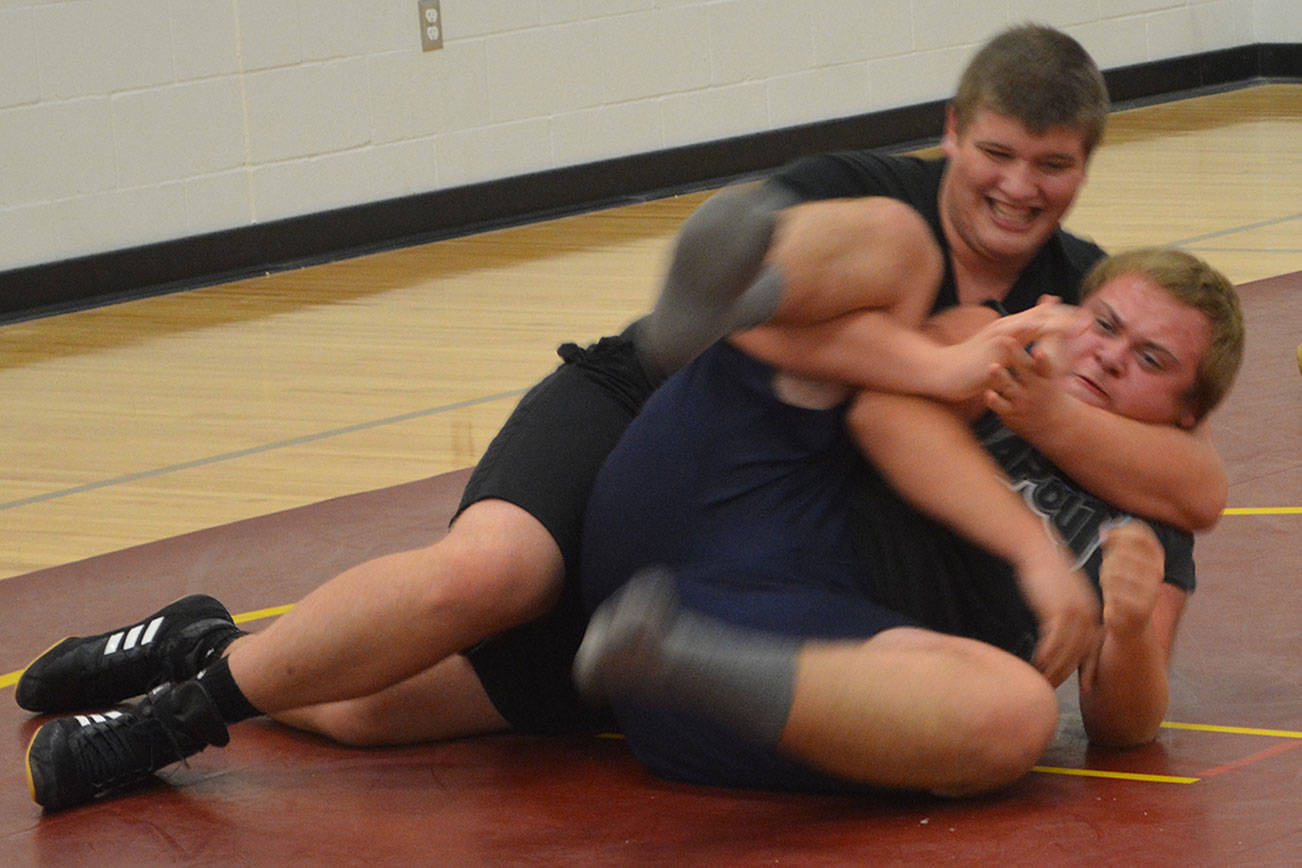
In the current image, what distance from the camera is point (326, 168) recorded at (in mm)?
6695

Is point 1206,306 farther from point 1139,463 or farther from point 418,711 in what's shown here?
point 418,711

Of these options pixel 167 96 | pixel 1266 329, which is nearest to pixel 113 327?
pixel 167 96

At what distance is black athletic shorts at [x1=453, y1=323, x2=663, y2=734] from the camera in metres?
2.38

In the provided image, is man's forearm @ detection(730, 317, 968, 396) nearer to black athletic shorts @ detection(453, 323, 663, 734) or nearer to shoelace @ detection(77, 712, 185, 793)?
black athletic shorts @ detection(453, 323, 663, 734)

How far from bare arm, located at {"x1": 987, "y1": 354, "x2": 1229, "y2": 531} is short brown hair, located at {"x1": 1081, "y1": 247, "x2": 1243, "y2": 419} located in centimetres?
6

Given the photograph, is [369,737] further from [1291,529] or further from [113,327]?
[113,327]

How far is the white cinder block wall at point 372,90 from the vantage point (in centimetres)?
597

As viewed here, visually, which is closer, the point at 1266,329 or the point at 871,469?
the point at 871,469

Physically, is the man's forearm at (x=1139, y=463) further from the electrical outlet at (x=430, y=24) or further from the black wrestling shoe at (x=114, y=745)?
the electrical outlet at (x=430, y=24)

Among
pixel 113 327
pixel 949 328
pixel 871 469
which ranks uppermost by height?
pixel 949 328

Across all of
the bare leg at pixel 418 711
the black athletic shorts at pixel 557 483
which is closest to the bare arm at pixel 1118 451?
the black athletic shorts at pixel 557 483

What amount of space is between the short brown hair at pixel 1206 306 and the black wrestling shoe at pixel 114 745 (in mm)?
1221

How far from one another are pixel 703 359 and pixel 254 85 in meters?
4.52

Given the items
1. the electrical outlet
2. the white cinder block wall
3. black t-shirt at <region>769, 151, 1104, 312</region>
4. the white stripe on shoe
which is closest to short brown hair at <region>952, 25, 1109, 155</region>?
black t-shirt at <region>769, 151, 1104, 312</region>
